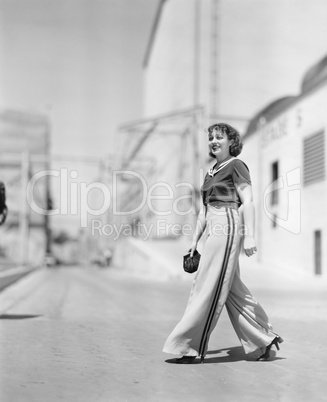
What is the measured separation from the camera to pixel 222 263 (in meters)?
4.60

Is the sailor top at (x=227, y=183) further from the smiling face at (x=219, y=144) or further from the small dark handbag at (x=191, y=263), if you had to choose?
the small dark handbag at (x=191, y=263)

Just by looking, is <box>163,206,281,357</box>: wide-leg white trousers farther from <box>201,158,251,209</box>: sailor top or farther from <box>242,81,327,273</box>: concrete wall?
<box>242,81,327,273</box>: concrete wall

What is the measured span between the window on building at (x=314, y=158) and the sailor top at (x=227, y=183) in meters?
20.8

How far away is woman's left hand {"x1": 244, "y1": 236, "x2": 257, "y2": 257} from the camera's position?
4.54m

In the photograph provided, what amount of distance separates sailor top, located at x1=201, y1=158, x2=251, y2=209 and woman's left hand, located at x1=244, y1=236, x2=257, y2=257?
0.80ft

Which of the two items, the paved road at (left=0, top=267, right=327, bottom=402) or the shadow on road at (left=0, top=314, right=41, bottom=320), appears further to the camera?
the shadow on road at (left=0, top=314, right=41, bottom=320)

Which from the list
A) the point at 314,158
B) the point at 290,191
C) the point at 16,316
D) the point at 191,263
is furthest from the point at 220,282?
the point at 290,191

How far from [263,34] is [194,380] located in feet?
179

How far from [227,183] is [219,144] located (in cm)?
26

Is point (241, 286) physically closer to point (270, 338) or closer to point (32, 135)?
point (270, 338)

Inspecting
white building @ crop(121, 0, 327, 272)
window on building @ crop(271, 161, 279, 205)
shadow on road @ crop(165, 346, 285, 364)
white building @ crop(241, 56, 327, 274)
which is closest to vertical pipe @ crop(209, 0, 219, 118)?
white building @ crop(121, 0, 327, 272)

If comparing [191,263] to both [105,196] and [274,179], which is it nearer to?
[274,179]

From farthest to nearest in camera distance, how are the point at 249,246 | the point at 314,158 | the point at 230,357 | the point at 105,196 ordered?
the point at 105,196
the point at 314,158
the point at 230,357
the point at 249,246

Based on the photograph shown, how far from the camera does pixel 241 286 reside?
4789mm
